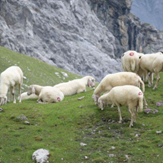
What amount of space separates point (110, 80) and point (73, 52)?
4897 inches

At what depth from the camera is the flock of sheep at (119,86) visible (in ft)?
51.1

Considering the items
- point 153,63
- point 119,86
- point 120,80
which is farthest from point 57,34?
point 119,86

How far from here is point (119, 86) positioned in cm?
1661

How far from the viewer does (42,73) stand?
47.5 m

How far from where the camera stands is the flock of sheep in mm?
15580

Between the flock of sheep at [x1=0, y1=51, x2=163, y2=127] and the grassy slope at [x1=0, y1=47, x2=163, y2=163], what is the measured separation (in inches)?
36.4

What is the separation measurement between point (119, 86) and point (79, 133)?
13.3 feet

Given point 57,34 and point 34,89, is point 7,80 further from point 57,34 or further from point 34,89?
point 57,34

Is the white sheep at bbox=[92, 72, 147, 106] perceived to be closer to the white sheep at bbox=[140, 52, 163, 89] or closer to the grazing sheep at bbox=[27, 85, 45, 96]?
the white sheep at bbox=[140, 52, 163, 89]

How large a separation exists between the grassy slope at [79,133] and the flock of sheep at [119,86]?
0.93m

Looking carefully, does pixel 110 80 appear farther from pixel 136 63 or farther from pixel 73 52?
pixel 73 52

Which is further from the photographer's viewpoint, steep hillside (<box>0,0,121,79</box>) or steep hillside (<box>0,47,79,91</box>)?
steep hillside (<box>0,0,121,79</box>)

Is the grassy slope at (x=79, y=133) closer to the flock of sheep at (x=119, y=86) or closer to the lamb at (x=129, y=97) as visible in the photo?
the flock of sheep at (x=119, y=86)

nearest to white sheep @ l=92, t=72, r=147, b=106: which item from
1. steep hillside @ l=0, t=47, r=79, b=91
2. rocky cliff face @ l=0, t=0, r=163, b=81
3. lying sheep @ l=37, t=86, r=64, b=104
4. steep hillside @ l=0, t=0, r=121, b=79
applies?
lying sheep @ l=37, t=86, r=64, b=104
